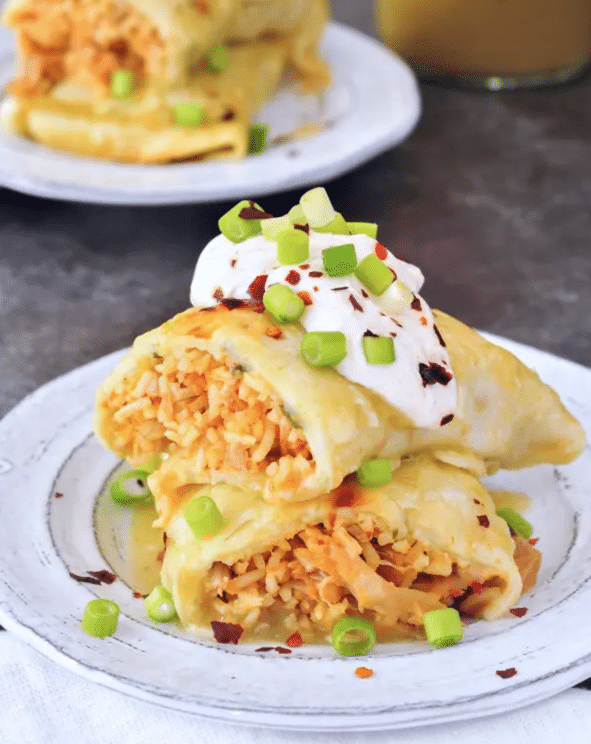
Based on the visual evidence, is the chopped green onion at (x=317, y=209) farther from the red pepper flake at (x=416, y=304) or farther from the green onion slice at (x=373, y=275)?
the red pepper flake at (x=416, y=304)

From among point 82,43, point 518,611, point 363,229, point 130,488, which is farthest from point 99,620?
point 82,43

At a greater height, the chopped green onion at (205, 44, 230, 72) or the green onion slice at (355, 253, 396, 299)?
the green onion slice at (355, 253, 396, 299)

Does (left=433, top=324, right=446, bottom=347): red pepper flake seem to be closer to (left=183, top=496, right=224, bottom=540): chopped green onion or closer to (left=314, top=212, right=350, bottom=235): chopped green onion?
(left=314, top=212, right=350, bottom=235): chopped green onion

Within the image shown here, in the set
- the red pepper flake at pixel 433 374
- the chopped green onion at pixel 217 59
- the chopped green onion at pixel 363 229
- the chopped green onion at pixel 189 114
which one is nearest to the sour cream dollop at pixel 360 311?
the red pepper flake at pixel 433 374

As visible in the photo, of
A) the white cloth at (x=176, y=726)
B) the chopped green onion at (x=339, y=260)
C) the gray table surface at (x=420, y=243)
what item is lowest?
the gray table surface at (x=420, y=243)

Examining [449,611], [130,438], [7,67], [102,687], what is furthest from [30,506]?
[7,67]

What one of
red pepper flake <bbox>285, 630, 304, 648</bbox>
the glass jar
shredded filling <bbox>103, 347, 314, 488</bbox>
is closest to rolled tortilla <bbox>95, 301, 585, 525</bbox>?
shredded filling <bbox>103, 347, 314, 488</bbox>
